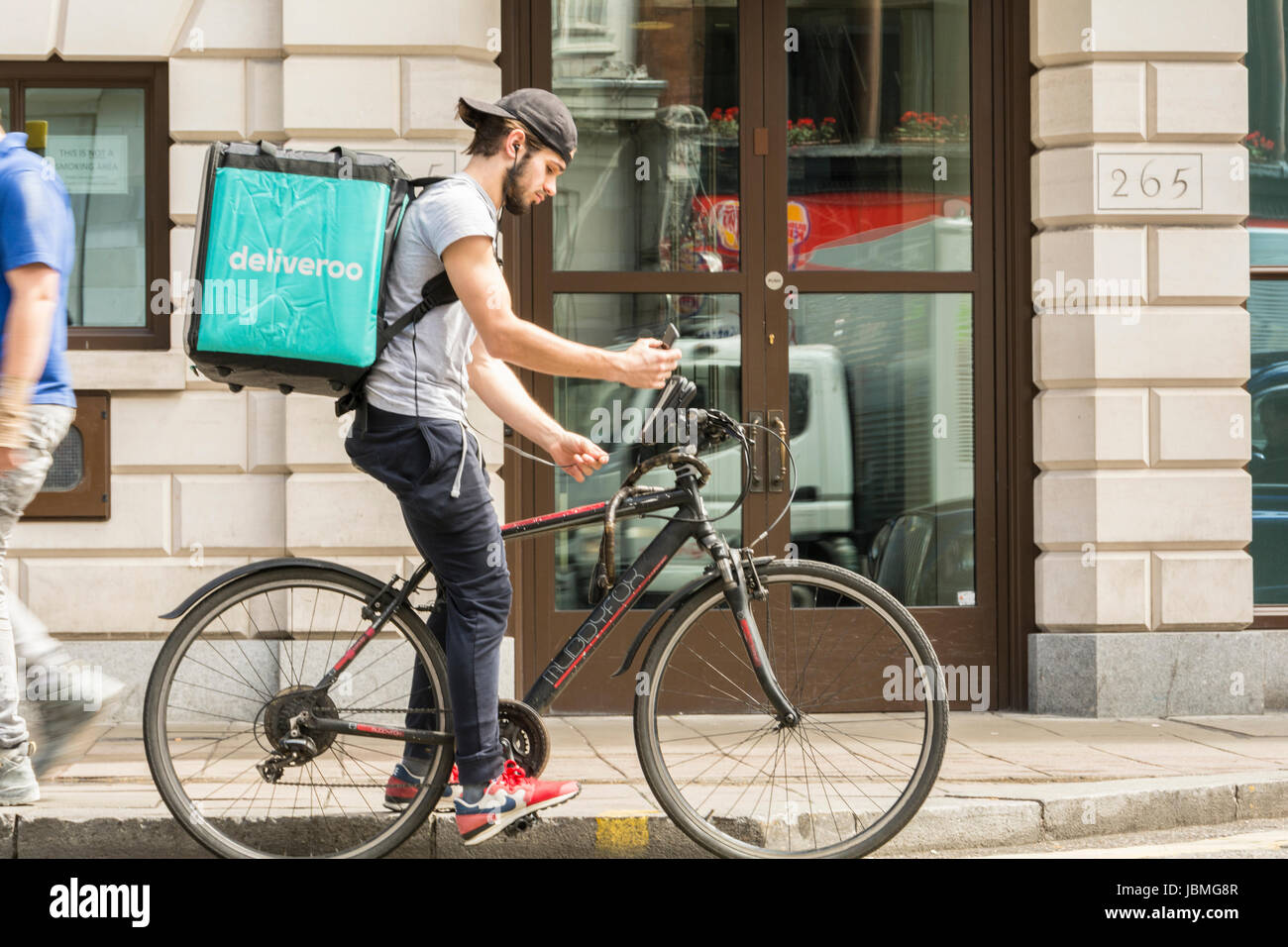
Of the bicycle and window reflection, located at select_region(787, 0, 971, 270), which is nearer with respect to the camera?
the bicycle

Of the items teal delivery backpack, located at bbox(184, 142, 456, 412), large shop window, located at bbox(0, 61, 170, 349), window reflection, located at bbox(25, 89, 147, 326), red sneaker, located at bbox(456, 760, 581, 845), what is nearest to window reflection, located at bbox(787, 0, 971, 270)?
large shop window, located at bbox(0, 61, 170, 349)

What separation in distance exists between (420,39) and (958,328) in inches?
113

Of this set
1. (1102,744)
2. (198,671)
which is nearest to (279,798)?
(198,671)

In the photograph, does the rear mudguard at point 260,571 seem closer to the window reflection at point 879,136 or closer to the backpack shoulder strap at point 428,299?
the backpack shoulder strap at point 428,299

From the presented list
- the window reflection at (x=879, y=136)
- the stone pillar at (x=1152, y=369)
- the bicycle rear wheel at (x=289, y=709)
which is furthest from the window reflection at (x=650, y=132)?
the bicycle rear wheel at (x=289, y=709)

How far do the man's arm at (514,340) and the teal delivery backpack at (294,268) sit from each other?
17 centimetres

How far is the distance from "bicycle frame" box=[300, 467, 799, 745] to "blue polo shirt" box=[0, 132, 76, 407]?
1232 millimetres

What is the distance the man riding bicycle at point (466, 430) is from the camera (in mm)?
3699

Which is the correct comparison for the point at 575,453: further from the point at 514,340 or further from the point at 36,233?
the point at 36,233

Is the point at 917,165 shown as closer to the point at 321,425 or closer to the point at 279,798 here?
the point at 321,425

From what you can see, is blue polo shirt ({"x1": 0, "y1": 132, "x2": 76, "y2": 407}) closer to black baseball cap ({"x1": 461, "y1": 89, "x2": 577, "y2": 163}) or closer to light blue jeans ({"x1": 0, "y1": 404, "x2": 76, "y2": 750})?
light blue jeans ({"x1": 0, "y1": 404, "x2": 76, "y2": 750})

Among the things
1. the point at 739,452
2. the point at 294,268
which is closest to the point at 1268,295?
the point at 739,452

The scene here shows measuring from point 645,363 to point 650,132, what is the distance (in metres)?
3.77

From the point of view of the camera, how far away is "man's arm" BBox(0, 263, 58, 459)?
4.06 metres
